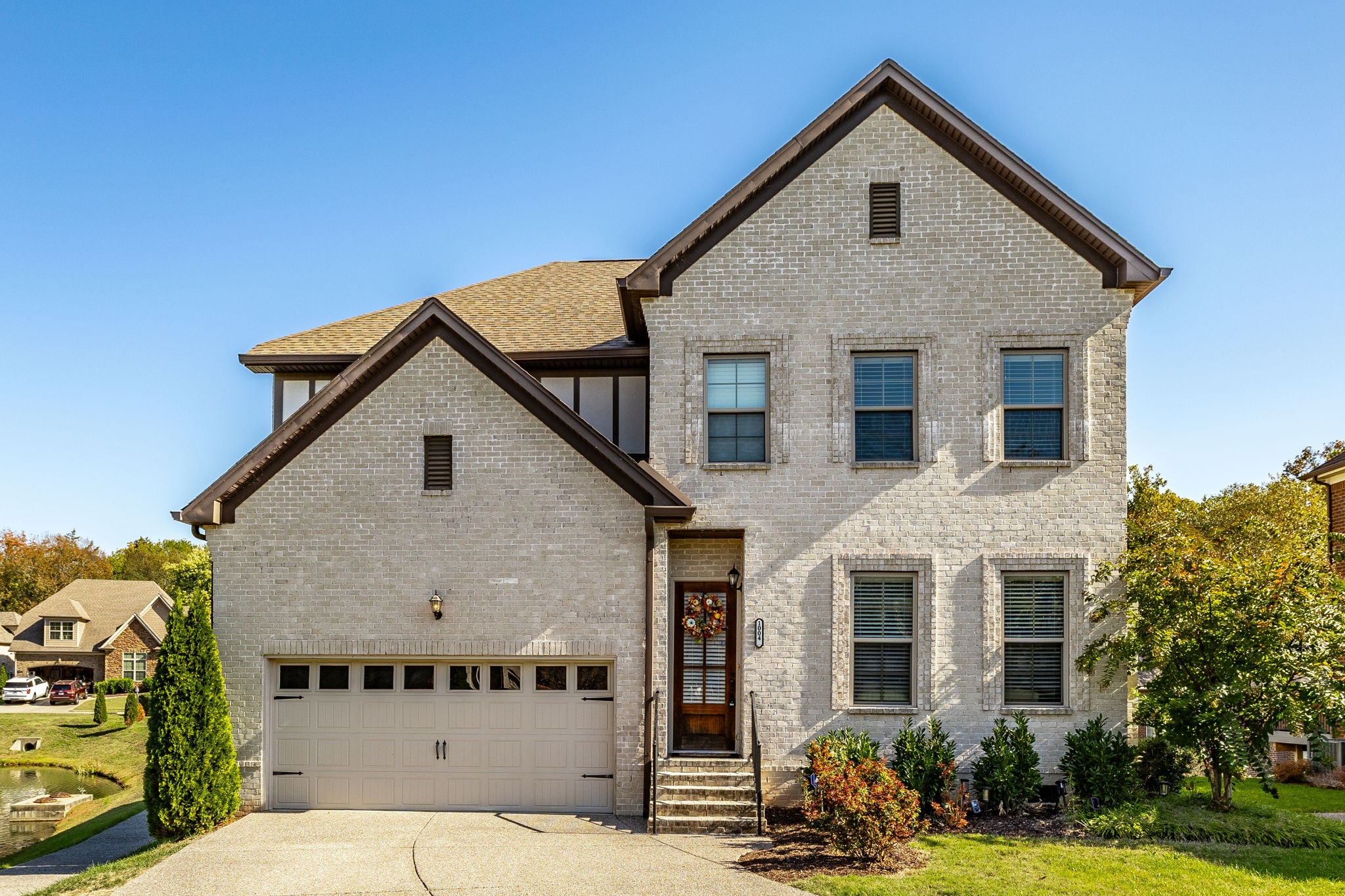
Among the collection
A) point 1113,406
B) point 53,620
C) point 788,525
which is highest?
point 1113,406

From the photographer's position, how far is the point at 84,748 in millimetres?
33688

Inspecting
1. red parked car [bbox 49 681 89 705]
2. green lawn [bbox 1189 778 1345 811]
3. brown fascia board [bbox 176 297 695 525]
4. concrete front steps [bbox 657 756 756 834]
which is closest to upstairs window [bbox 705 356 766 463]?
brown fascia board [bbox 176 297 695 525]

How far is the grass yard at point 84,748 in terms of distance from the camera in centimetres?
2278

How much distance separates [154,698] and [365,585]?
2.86 m

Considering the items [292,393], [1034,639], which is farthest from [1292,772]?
[292,393]

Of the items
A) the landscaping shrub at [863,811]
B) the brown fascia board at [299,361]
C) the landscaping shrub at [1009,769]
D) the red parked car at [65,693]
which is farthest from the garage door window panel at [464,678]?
the red parked car at [65,693]

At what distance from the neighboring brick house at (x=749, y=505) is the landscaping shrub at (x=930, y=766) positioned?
0.30 meters

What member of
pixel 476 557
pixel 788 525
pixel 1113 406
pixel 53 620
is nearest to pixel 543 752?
pixel 476 557

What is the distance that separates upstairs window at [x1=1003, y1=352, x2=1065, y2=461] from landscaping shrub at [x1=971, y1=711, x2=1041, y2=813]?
3.81 m

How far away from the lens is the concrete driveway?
32.1 feet

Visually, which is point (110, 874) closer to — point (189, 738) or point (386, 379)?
point (189, 738)

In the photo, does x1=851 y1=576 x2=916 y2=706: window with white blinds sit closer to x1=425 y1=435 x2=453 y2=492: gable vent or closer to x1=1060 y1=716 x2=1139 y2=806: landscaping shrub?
x1=1060 y1=716 x2=1139 y2=806: landscaping shrub

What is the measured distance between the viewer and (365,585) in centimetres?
1321

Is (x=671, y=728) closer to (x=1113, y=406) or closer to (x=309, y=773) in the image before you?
(x=309, y=773)
